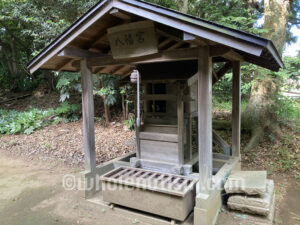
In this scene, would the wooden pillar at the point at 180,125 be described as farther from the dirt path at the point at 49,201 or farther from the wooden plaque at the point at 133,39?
the dirt path at the point at 49,201

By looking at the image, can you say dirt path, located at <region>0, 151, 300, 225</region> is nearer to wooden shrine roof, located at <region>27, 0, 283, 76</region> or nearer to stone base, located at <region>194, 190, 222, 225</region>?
stone base, located at <region>194, 190, 222, 225</region>

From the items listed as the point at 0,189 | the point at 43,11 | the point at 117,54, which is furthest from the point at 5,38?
the point at 117,54

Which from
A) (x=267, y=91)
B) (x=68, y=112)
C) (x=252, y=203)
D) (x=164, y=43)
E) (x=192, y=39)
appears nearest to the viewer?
(x=192, y=39)

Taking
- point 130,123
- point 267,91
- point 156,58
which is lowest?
point 130,123

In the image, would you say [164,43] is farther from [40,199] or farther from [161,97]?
[40,199]

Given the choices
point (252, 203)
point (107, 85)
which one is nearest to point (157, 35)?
point (252, 203)

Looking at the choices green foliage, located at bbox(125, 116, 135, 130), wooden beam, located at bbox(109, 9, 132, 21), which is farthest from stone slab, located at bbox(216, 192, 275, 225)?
green foliage, located at bbox(125, 116, 135, 130)

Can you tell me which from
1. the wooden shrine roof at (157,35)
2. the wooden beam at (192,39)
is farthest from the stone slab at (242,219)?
the wooden beam at (192,39)

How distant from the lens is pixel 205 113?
8.99 ft

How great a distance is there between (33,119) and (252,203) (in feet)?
28.9

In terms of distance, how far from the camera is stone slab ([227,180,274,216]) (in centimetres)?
294

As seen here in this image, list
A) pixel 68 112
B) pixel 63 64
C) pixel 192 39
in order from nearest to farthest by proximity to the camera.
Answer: pixel 192 39 → pixel 63 64 → pixel 68 112

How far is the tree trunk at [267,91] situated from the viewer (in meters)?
5.56

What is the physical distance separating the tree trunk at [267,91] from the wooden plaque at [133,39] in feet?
12.8
